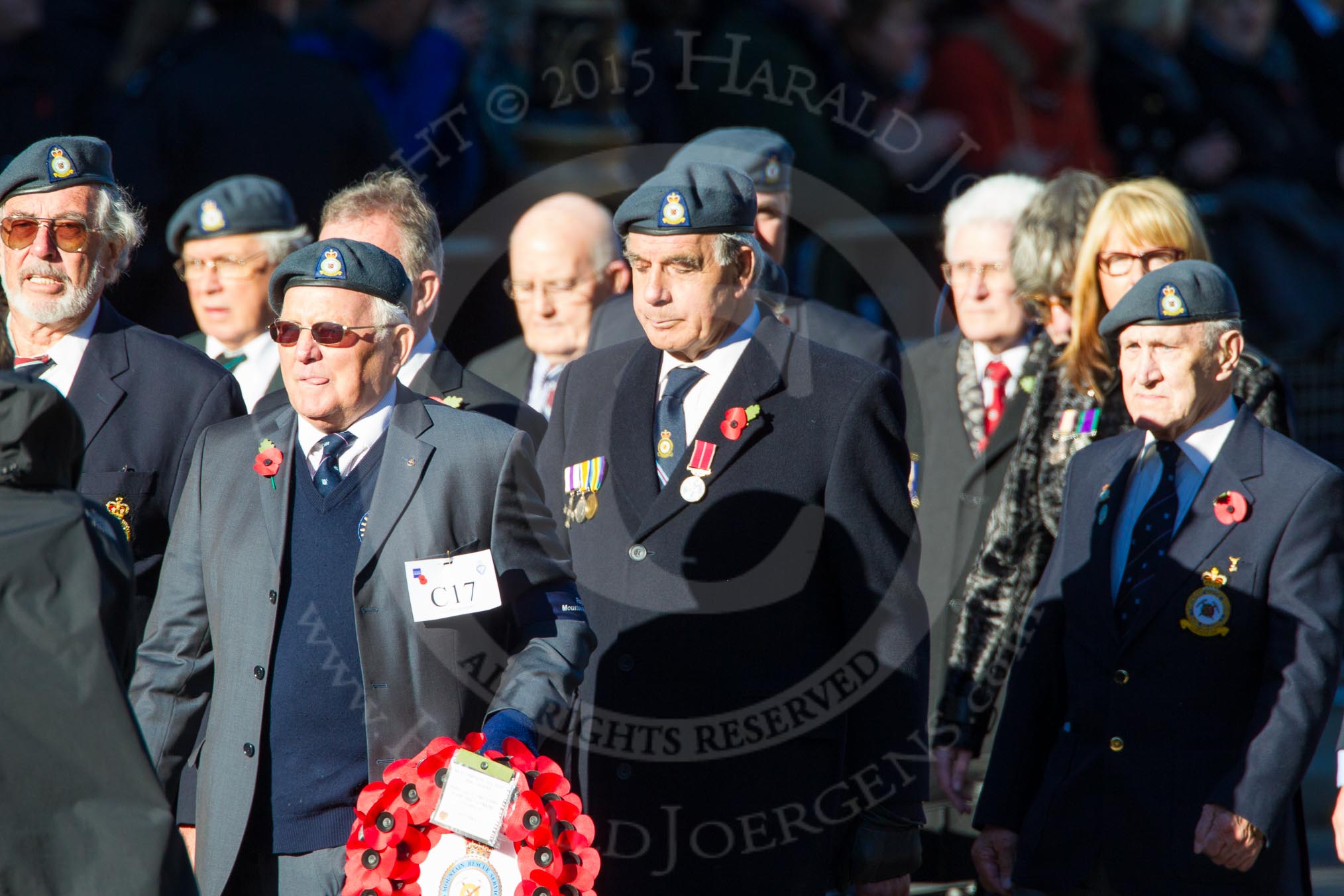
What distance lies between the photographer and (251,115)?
24.0 ft

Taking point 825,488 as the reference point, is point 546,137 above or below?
above

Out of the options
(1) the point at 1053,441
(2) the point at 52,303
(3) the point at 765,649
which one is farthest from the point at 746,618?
(2) the point at 52,303

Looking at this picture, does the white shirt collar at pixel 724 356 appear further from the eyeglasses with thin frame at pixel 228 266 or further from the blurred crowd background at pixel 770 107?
the blurred crowd background at pixel 770 107

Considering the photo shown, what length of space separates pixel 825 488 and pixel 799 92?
4771 millimetres

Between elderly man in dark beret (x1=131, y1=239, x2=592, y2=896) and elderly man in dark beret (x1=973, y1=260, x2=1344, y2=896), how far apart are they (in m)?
1.30

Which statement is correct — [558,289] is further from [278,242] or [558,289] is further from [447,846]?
[447,846]

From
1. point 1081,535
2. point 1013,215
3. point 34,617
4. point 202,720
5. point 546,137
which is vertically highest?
point 546,137

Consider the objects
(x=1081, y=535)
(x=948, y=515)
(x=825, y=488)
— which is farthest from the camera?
(x=948, y=515)

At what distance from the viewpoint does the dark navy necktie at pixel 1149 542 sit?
4.29 meters

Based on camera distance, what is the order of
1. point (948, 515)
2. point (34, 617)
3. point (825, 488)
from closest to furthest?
1. point (34, 617)
2. point (825, 488)
3. point (948, 515)

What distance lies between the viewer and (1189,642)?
13.8 ft

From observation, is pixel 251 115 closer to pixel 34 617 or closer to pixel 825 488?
pixel 825 488

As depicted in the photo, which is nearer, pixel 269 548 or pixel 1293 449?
pixel 269 548

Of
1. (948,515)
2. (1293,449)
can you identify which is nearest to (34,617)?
(1293,449)
